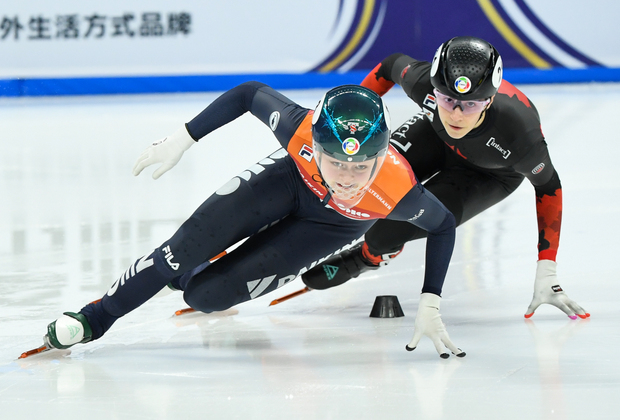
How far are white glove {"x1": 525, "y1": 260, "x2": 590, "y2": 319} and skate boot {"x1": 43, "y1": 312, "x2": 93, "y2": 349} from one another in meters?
1.73

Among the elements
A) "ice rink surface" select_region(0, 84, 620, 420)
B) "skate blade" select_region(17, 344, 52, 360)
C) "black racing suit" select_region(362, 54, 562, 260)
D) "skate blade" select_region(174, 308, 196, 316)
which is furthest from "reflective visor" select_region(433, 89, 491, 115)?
"skate blade" select_region(17, 344, 52, 360)

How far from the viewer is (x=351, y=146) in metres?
2.52

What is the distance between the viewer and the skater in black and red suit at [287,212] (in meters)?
2.60

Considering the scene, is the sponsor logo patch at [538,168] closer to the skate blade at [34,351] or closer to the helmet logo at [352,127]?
the helmet logo at [352,127]

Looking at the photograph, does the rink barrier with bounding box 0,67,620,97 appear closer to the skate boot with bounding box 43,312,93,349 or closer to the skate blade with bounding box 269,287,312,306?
the skate blade with bounding box 269,287,312,306

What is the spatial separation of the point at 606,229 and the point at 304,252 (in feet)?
7.66

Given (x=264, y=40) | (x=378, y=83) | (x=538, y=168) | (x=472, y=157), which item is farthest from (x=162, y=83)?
(x=538, y=168)

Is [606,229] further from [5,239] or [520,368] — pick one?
[5,239]

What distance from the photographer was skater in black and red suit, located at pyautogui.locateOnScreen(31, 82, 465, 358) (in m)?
2.60

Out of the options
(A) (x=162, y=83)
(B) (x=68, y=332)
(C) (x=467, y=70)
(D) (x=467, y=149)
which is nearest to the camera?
(B) (x=68, y=332)

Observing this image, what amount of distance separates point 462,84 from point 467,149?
52 cm

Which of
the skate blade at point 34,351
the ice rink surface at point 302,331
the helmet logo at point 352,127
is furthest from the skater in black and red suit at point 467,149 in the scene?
the skate blade at point 34,351

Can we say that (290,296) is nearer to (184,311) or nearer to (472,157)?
(184,311)

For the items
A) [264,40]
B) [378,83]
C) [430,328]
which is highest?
[378,83]
